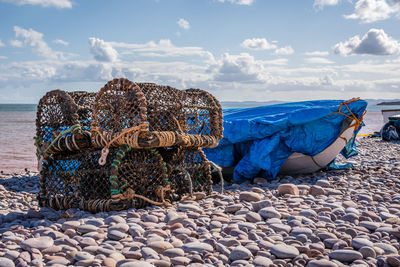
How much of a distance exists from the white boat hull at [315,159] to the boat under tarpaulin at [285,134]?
2.1 inches

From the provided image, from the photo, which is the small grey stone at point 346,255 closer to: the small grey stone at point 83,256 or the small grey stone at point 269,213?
the small grey stone at point 269,213

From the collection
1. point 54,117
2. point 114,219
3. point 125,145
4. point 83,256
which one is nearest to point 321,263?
point 83,256

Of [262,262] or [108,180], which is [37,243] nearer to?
[108,180]

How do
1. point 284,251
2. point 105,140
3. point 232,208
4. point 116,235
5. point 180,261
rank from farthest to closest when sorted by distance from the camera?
1. point 105,140
2. point 232,208
3. point 116,235
4. point 284,251
5. point 180,261

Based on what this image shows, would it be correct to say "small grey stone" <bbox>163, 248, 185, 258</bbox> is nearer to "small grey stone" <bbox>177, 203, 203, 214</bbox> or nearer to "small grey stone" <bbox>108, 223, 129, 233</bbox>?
"small grey stone" <bbox>108, 223, 129, 233</bbox>

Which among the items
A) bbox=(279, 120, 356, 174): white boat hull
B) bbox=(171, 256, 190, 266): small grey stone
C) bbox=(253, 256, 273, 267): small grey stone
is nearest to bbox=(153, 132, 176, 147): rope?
bbox=(171, 256, 190, 266): small grey stone

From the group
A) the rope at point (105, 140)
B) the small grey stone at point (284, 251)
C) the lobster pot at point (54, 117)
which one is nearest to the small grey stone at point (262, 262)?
the small grey stone at point (284, 251)

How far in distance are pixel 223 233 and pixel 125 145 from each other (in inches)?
54.2

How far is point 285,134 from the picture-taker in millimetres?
5609

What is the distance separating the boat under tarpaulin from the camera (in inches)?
219


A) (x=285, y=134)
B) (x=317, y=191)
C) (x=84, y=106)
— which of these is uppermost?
(x=84, y=106)

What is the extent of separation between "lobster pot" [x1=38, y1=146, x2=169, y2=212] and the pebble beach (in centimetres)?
14

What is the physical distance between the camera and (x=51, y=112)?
172 inches

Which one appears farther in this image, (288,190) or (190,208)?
(288,190)
